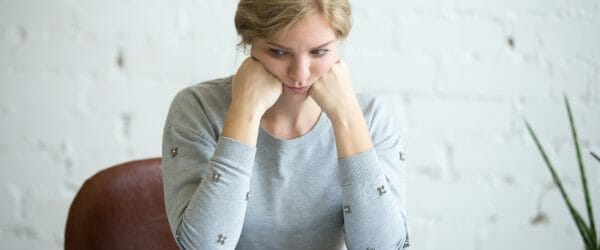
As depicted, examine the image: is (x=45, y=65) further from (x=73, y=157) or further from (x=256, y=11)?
(x=256, y=11)

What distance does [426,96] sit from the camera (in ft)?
5.31

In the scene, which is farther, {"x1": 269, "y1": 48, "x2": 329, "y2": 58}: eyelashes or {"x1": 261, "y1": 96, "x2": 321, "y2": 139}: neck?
{"x1": 261, "y1": 96, "x2": 321, "y2": 139}: neck

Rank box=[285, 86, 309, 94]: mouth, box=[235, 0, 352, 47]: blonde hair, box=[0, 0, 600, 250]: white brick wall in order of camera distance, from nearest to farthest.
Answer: box=[235, 0, 352, 47]: blonde hair → box=[285, 86, 309, 94]: mouth → box=[0, 0, 600, 250]: white brick wall

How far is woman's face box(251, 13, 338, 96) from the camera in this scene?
3.26ft

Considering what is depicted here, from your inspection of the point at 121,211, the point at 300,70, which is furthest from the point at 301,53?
the point at 121,211

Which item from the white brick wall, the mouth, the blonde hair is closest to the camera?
the blonde hair

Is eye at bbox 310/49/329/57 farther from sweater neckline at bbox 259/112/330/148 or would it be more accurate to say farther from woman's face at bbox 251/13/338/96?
sweater neckline at bbox 259/112/330/148

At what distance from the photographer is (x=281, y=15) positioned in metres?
0.99

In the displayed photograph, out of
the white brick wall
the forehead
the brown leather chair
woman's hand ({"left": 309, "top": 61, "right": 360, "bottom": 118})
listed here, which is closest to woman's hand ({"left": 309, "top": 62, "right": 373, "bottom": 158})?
woman's hand ({"left": 309, "top": 61, "right": 360, "bottom": 118})

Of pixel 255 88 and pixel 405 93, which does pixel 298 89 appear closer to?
pixel 255 88

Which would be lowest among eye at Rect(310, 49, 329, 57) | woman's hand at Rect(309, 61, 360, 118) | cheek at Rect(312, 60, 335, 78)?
woman's hand at Rect(309, 61, 360, 118)

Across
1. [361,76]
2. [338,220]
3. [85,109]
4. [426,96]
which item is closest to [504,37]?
[426,96]

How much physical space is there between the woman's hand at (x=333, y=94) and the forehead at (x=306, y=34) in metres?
0.10

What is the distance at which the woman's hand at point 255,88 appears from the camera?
1061 mm
